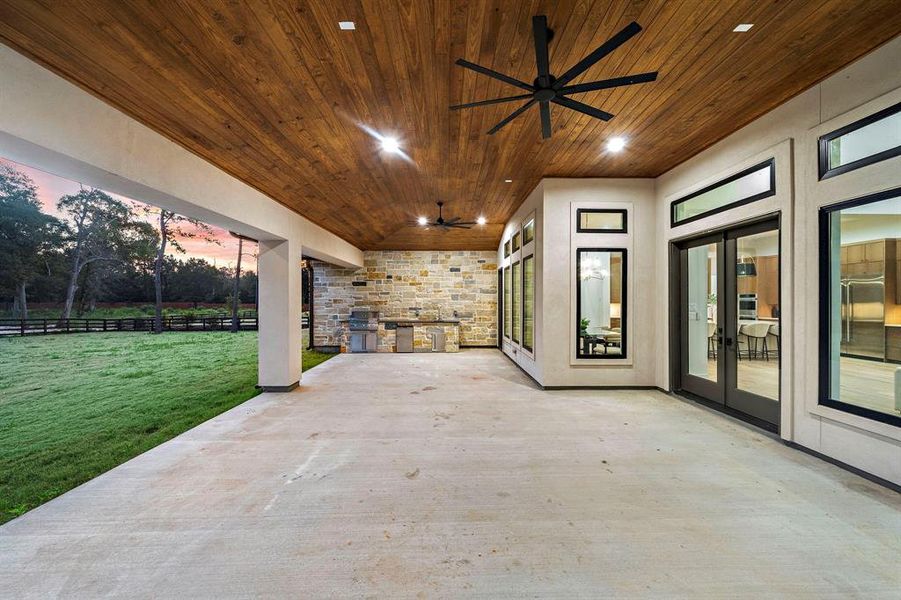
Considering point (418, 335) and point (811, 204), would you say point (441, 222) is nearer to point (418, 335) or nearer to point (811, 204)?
point (418, 335)

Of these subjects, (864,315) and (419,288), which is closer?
(864,315)

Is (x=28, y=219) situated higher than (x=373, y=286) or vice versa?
(x=28, y=219)

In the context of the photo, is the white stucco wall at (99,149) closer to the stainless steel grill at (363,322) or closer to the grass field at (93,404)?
the grass field at (93,404)

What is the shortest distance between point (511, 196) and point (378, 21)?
460 cm

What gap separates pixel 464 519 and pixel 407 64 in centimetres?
338

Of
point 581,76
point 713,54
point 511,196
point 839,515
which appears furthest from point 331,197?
point 839,515

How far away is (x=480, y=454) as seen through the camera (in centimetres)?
321

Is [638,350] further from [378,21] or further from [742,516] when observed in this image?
[378,21]

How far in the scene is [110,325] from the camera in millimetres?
15867

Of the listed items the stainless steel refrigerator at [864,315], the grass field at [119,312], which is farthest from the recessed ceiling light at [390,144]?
the grass field at [119,312]

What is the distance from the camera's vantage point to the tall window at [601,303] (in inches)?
219

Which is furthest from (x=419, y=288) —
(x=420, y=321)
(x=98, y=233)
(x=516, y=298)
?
(x=98, y=233)

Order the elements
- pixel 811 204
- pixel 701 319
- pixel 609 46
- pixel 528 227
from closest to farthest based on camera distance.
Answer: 1. pixel 609 46
2. pixel 811 204
3. pixel 701 319
4. pixel 528 227

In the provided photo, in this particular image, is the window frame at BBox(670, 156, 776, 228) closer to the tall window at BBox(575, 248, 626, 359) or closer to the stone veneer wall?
the tall window at BBox(575, 248, 626, 359)
